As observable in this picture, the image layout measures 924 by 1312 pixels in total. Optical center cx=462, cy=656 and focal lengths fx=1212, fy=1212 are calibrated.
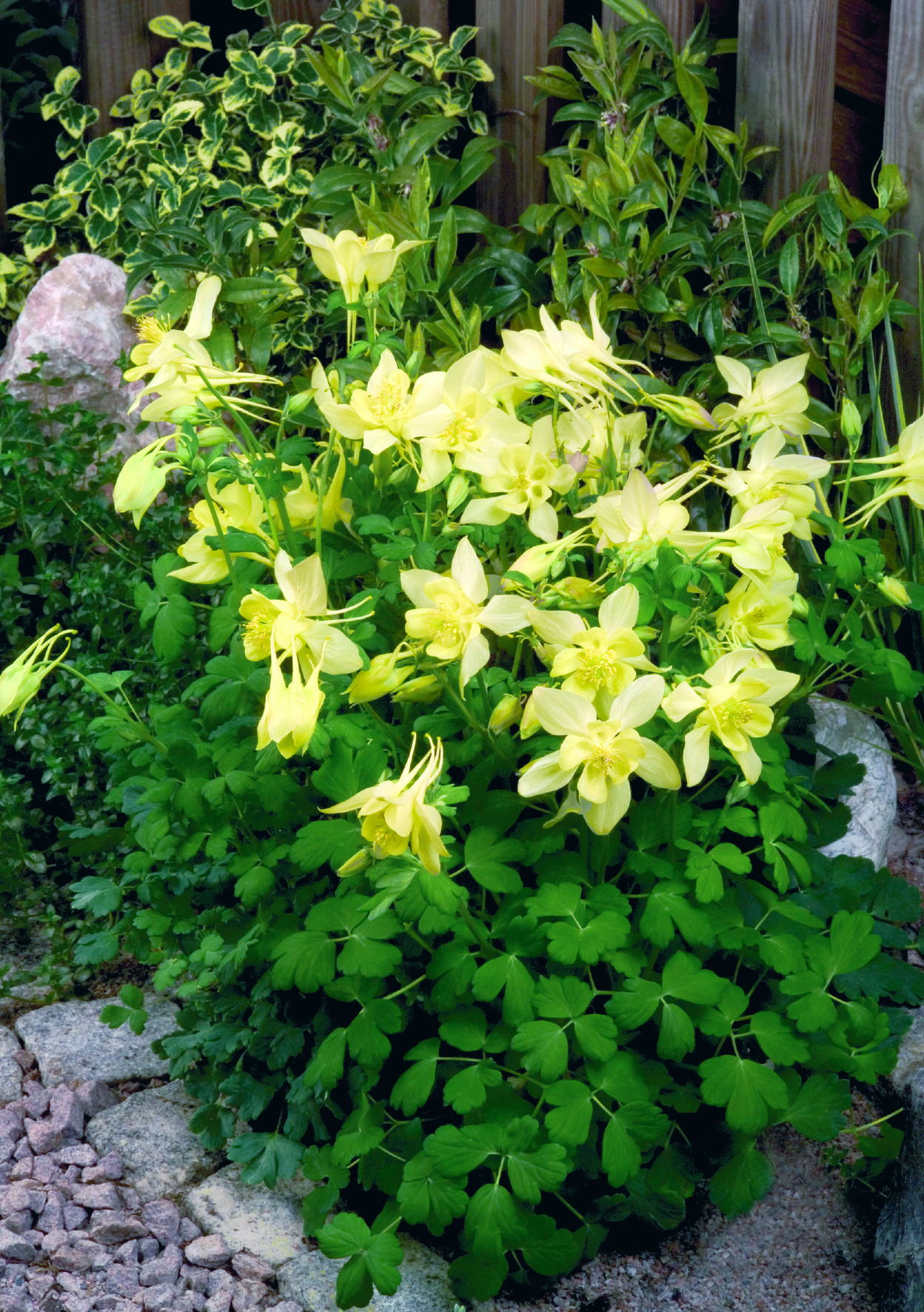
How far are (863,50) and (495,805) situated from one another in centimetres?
212

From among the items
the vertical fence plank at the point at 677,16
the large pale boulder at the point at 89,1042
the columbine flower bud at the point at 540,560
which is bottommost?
the large pale boulder at the point at 89,1042

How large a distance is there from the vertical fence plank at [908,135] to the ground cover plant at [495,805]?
3.26 ft

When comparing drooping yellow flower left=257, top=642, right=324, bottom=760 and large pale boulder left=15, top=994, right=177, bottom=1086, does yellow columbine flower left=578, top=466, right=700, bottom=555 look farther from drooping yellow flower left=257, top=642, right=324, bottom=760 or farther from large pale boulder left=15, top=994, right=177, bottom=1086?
large pale boulder left=15, top=994, right=177, bottom=1086

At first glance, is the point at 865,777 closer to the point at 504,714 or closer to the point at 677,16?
the point at 504,714

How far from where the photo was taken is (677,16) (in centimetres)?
279

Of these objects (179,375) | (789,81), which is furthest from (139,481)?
(789,81)

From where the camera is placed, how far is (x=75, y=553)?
2730 mm

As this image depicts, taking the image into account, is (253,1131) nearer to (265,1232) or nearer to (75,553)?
(265,1232)

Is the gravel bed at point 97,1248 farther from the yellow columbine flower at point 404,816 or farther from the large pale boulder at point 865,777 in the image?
the large pale boulder at point 865,777

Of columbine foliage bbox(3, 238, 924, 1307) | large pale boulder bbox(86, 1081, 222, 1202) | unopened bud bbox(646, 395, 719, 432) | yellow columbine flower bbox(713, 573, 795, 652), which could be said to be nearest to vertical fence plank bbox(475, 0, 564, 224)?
columbine foliage bbox(3, 238, 924, 1307)

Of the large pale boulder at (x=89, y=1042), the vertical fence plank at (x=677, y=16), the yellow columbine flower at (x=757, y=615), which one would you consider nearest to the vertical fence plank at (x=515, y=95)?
the vertical fence plank at (x=677, y=16)

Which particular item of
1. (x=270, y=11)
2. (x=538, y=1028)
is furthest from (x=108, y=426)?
(x=538, y=1028)

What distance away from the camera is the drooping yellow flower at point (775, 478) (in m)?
1.61

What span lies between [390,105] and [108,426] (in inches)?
40.9
